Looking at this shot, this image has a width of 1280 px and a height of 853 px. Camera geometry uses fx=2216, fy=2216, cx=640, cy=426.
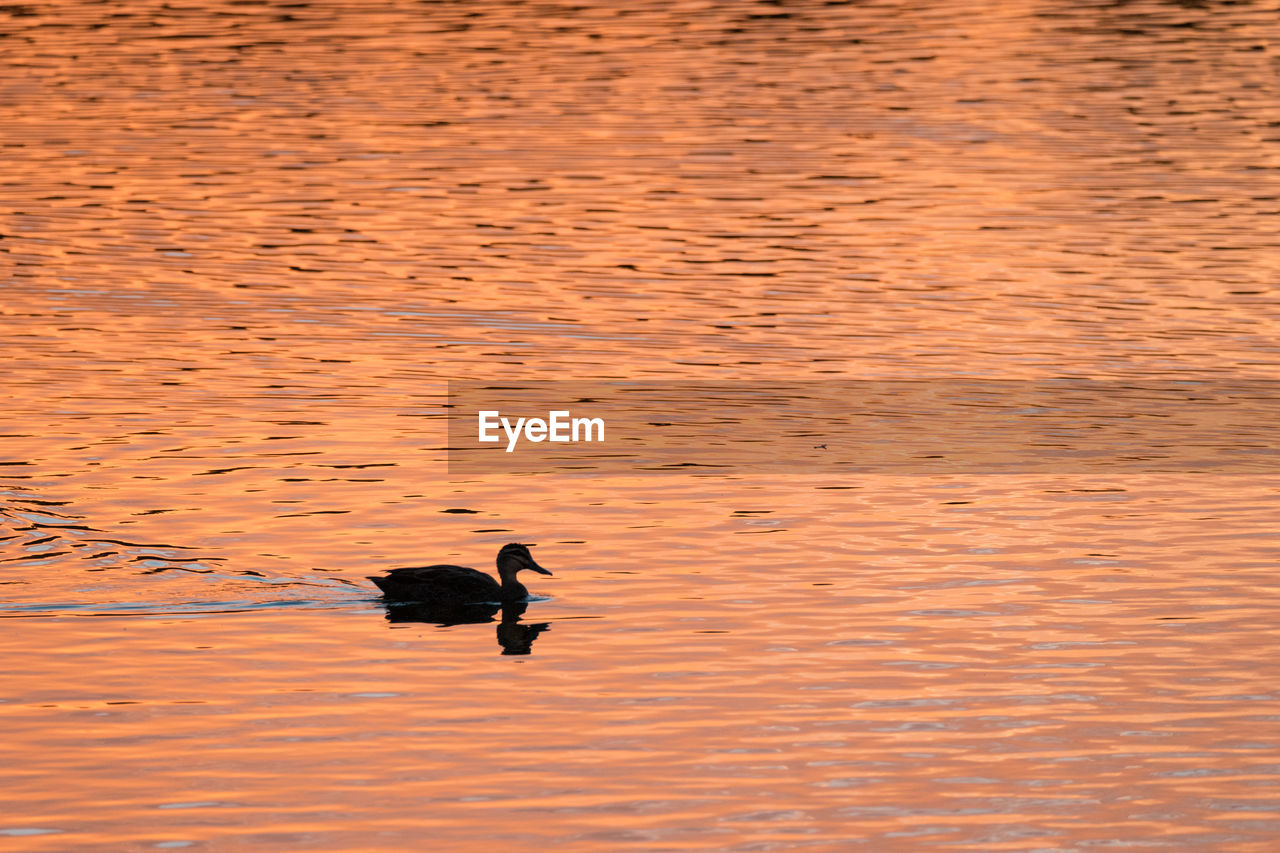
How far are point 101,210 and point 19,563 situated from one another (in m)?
22.9

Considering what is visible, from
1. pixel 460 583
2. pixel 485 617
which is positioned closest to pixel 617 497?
pixel 485 617

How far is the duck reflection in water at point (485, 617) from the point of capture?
18.3m

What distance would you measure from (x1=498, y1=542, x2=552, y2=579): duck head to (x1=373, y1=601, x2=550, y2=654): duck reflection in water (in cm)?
32

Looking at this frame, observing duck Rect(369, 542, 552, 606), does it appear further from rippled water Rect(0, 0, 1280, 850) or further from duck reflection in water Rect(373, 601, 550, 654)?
rippled water Rect(0, 0, 1280, 850)

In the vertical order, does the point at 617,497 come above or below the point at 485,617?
above

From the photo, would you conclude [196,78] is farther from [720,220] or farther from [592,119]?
[720,220]

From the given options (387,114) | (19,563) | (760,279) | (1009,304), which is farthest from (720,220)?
(19,563)

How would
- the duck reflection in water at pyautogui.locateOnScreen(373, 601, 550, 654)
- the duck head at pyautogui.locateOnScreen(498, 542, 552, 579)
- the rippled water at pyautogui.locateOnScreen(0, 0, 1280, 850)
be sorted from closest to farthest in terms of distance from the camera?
1. the rippled water at pyautogui.locateOnScreen(0, 0, 1280, 850)
2. the duck reflection in water at pyautogui.locateOnScreen(373, 601, 550, 654)
3. the duck head at pyautogui.locateOnScreen(498, 542, 552, 579)

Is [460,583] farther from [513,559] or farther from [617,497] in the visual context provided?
A: [617,497]

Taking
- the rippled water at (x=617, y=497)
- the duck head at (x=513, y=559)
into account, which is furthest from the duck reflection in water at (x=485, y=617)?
the duck head at (x=513, y=559)

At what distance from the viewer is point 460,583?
1862 cm

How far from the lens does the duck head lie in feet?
62.1

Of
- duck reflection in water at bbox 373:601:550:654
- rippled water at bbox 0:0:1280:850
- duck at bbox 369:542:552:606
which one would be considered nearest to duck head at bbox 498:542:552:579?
duck at bbox 369:542:552:606

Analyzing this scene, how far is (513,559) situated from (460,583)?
0.58 m
